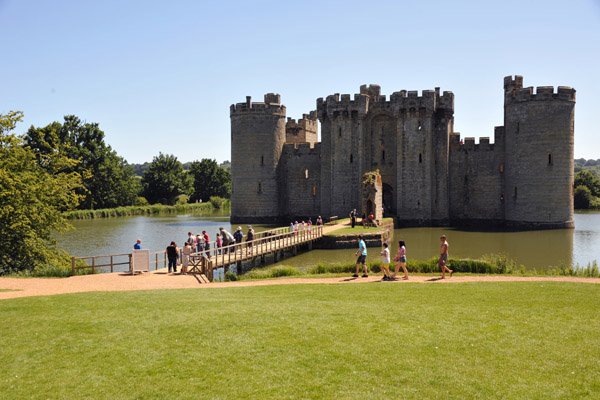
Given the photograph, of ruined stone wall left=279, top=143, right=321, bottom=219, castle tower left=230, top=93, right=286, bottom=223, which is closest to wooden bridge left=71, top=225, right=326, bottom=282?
castle tower left=230, top=93, right=286, bottom=223

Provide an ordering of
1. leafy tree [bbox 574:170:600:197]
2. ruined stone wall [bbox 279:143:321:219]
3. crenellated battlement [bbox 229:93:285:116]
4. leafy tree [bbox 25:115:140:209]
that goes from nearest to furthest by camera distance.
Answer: crenellated battlement [bbox 229:93:285:116]
ruined stone wall [bbox 279:143:321:219]
leafy tree [bbox 25:115:140:209]
leafy tree [bbox 574:170:600:197]

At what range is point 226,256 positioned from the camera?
2419cm

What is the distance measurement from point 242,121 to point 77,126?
32.4m

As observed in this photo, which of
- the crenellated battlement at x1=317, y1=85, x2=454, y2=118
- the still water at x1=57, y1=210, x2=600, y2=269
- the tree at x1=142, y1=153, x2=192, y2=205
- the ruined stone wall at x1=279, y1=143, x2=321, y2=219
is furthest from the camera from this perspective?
the tree at x1=142, y1=153, x2=192, y2=205

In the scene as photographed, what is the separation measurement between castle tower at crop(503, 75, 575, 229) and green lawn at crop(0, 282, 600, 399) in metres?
31.3

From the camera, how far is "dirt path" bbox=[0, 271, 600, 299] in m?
16.4

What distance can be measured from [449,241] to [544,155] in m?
13.4

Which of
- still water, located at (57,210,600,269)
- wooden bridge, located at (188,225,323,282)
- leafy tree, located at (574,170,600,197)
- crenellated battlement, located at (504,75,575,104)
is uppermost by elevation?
crenellated battlement, located at (504,75,575,104)

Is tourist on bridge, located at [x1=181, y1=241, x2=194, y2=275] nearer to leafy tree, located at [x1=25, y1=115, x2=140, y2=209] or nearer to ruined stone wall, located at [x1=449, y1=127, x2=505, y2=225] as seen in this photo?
ruined stone wall, located at [x1=449, y1=127, x2=505, y2=225]

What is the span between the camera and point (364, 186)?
126 ft

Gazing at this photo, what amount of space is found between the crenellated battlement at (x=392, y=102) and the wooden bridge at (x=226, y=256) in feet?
54.5

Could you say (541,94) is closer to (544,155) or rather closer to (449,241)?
(544,155)

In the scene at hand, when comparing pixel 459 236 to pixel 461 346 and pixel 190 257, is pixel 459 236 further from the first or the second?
pixel 461 346

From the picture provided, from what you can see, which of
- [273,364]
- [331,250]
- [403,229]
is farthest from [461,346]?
[403,229]
